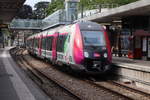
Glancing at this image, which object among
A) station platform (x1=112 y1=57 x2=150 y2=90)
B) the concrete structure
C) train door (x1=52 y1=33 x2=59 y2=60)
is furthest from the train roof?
train door (x1=52 y1=33 x2=59 y2=60)

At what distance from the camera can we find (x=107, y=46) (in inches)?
729

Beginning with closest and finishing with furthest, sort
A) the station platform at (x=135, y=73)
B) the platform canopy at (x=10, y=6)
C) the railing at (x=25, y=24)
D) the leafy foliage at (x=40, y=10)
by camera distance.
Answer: the station platform at (x=135, y=73), the platform canopy at (x=10, y=6), the railing at (x=25, y=24), the leafy foliage at (x=40, y=10)

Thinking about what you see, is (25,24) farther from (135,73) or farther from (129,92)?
(129,92)

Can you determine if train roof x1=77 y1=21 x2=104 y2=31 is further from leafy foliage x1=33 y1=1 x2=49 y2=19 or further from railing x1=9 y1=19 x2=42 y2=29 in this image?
leafy foliage x1=33 y1=1 x2=49 y2=19

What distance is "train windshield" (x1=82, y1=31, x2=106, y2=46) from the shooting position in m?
18.4

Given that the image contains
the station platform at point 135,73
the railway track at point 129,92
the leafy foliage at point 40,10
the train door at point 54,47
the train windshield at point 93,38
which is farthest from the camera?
the leafy foliage at point 40,10

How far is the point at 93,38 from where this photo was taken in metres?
18.6

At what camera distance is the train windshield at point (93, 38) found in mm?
18375

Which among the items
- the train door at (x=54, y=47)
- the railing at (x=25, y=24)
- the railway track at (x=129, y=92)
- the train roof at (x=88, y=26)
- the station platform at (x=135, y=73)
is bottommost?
the railway track at (x=129, y=92)

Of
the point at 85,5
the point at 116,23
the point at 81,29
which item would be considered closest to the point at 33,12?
the point at 85,5

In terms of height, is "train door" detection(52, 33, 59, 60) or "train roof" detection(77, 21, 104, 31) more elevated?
"train roof" detection(77, 21, 104, 31)

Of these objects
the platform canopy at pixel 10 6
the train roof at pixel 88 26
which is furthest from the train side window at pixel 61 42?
the platform canopy at pixel 10 6

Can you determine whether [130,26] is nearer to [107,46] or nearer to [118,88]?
[107,46]

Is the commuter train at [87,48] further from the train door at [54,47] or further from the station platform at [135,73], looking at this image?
the train door at [54,47]
